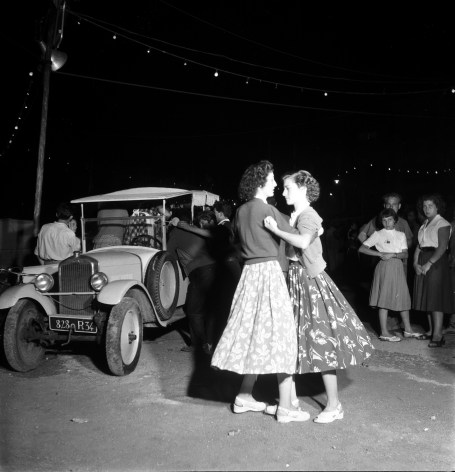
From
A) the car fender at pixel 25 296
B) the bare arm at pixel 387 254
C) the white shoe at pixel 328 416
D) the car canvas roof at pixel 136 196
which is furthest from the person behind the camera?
the car canvas roof at pixel 136 196

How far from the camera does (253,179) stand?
4.02 metres

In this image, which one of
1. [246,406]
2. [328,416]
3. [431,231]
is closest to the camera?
[328,416]

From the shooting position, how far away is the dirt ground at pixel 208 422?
3311mm

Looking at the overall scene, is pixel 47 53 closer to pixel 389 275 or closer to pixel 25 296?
pixel 25 296

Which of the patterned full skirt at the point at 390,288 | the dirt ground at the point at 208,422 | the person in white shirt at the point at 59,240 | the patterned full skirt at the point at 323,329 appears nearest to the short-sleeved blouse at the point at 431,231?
the patterned full skirt at the point at 390,288

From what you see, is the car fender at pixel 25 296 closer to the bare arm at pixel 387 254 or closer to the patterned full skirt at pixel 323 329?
the patterned full skirt at pixel 323 329

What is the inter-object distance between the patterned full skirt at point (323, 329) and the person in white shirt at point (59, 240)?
471 centimetres

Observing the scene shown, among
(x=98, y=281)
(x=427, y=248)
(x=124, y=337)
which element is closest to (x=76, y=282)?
(x=98, y=281)

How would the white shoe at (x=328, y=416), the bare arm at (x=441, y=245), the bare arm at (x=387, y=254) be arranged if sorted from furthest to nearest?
the bare arm at (x=387, y=254)
the bare arm at (x=441, y=245)
the white shoe at (x=328, y=416)

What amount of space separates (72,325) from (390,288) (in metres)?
4.10

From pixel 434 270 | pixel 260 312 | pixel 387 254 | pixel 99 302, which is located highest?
pixel 387 254

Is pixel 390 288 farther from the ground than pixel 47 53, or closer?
closer

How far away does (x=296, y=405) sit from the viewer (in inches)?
159

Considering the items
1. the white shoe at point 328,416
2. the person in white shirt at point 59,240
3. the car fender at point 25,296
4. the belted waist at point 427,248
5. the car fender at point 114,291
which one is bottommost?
the white shoe at point 328,416
